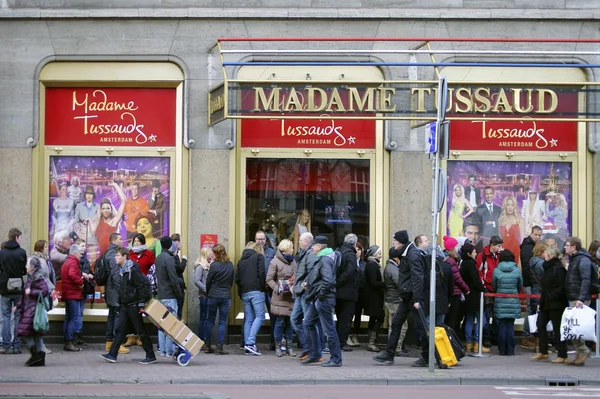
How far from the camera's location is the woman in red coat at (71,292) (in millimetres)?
17531

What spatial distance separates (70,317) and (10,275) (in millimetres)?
1473

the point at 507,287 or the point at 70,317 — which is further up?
the point at 507,287

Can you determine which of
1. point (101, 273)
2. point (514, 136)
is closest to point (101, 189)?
point (101, 273)

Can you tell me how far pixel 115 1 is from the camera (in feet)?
62.2

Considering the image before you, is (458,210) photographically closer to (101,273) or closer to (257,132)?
(257,132)

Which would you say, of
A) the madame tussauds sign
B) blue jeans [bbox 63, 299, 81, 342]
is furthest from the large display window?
blue jeans [bbox 63, 299, 81, 342]

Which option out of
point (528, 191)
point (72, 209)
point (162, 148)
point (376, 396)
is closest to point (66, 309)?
point (72, 209)

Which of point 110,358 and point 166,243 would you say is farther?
point 166,243

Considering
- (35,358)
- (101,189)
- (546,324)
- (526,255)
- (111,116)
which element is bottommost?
(35,358)

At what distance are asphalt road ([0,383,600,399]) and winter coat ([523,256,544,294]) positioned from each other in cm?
392

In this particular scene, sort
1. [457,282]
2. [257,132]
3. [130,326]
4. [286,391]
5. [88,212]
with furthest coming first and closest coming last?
[257,132]
[88,212]
[457,282]
[130,326]
[286,391]

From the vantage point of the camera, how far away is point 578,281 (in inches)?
641

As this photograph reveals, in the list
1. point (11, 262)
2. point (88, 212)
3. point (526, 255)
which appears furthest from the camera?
point (88, 212)

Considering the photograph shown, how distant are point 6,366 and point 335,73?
7.54 m
